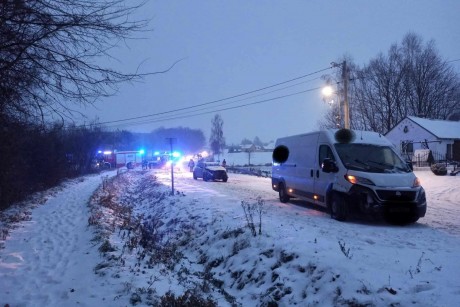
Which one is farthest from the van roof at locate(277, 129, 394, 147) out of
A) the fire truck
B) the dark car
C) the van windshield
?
the fire truck

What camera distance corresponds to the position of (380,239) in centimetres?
852

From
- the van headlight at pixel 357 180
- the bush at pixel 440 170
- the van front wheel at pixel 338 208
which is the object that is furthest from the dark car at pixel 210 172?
the van headlight at pixel 357 180

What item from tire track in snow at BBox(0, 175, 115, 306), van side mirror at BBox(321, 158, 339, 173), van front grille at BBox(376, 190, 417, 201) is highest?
van side mirror at BBox(321, 158, 339, 173)

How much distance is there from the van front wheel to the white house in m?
37.9

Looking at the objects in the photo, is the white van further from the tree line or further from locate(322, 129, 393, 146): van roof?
the tree line

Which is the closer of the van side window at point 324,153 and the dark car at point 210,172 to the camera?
the van side window at point 324,153

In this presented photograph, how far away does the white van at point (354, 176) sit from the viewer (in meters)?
10.2

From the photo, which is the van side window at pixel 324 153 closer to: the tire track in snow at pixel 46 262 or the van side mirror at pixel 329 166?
the van side mirror at pixel 329 166

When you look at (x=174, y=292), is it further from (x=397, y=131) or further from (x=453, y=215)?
(x=397, y=131)

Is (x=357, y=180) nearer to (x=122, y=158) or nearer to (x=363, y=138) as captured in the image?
(x=363, y=138)

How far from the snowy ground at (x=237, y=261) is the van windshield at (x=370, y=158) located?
156 centimetres

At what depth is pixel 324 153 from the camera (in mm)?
12648

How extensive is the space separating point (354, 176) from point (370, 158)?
1.22 metres

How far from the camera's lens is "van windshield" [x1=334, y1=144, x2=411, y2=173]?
1109cm
